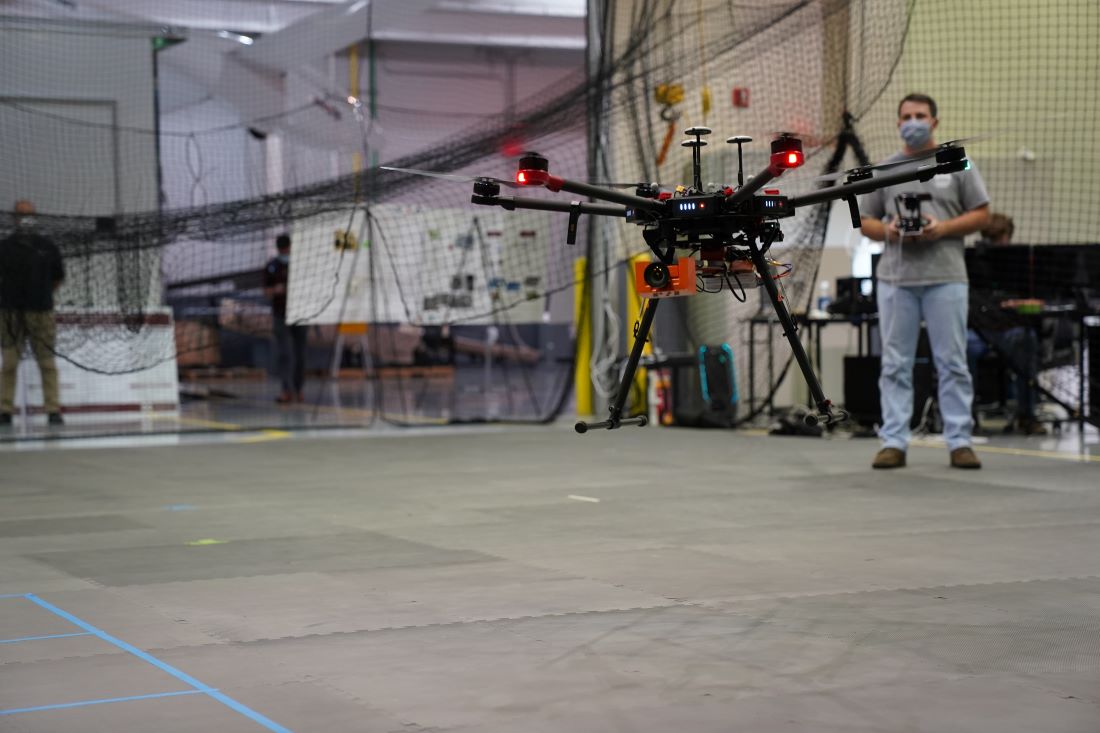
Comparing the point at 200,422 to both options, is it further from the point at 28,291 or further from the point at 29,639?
the point at 29,639

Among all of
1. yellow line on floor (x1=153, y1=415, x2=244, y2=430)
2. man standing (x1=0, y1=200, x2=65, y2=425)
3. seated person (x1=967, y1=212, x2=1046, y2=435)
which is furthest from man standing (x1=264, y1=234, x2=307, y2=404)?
seated person (x1=967, y1=212, x2=1046, y2=435)

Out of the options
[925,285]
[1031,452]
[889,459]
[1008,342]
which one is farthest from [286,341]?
[925,285]

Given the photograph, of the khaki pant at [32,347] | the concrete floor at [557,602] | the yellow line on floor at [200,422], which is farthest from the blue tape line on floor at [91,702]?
the khaki pant at [32,347]

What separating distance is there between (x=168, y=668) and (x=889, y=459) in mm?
4808

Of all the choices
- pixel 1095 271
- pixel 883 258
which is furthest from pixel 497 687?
pixel 1095 271

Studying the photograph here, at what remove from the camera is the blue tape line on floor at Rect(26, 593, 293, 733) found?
259 centimetres

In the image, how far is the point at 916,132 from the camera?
6.89m

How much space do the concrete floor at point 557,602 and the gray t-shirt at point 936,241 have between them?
1.01 metres

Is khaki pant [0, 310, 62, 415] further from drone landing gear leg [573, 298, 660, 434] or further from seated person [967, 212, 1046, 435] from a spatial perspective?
drone landing gear leg [573, 298, 660, 434]

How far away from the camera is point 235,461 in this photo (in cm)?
802

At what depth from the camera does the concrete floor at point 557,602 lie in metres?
2.68

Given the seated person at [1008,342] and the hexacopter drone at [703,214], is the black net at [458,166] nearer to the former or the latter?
the seated person at [1008,342]

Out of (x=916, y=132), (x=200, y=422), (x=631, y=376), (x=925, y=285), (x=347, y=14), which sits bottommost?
(x=200, y=422)

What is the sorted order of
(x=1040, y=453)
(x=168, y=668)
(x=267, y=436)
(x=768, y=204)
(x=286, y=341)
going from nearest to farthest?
(x=168, y=668) → (x=768, y=204) → (x=1040, y=453) → (x=267, y=436) → (x=286, y=341)
